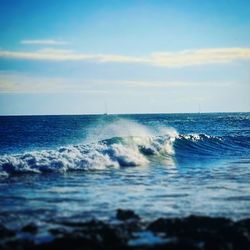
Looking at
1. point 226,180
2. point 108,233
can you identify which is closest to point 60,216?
point 108,233

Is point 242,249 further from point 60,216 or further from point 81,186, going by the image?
point 81,186

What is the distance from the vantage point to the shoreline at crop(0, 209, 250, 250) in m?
8.59

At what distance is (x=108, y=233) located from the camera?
924 cm

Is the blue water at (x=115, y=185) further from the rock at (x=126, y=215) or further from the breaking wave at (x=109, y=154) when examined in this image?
the rock at (x=126, y=215)

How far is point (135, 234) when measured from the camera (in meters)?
9.48

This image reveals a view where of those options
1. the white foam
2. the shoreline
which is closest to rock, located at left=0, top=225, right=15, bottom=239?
the shoreline

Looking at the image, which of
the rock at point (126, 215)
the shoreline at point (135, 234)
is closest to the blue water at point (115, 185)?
the rock at point (126, 215)

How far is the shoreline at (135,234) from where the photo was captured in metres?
8.59

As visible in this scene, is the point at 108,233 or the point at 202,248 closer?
the point at 202,248

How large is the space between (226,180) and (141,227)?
A: 28.6ft

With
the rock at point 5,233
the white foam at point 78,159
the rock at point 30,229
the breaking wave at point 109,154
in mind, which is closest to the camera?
the rock at point 5,233

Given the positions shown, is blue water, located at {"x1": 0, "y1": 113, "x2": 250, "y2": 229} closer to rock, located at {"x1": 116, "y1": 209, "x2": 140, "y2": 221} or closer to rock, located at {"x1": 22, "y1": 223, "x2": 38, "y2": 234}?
rock, located at {"x1": 116, "y1": 209, "x2": 140, "y2": 221}

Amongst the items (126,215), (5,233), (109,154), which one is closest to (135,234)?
(126,215)

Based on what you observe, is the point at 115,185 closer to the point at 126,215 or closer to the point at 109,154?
the point at 126,215
